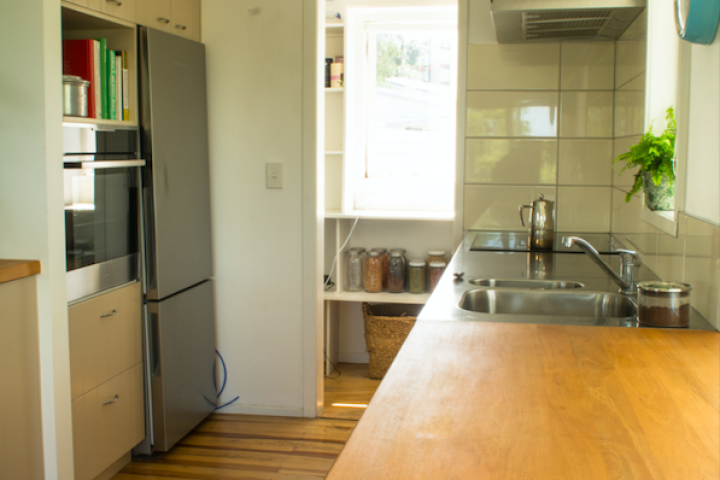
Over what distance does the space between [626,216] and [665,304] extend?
114cm

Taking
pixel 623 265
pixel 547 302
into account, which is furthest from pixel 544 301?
pixel 623 265

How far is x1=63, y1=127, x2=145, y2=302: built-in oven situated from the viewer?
1.97m

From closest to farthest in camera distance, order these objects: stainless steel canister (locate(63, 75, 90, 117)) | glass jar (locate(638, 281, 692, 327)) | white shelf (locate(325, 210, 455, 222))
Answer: glass jar (locate(638, 281, 692, 327)) < stainless steel canister (locate(63, 75, 90, 117)) < white shelf (locate(325, 210, 455, 222))

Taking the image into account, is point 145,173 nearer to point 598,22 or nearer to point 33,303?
point 33,303

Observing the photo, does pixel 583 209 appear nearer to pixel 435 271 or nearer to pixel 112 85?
pixel 435 271

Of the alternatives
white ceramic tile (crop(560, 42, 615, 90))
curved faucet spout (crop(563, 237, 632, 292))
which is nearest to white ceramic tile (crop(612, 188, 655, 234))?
curved faucet spout (crop(563, 237, 632, 292))

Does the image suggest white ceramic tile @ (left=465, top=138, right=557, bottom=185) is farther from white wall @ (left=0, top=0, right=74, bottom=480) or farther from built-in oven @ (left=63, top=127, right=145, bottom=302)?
white wall @ (left=0, top=0, right=74, bottom=480)

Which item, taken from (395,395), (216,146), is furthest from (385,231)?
(395,395)

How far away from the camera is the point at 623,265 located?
66.1 inches

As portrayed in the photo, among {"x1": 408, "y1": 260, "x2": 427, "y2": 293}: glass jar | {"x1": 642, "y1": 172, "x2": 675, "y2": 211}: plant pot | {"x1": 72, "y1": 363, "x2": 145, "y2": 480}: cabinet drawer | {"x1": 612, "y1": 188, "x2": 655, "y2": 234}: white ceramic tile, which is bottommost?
{"x1": 72, "y1": 363, "x2": 145, "y2": 480}: cabinet drawer

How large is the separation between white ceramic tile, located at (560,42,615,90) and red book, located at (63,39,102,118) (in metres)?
1.82

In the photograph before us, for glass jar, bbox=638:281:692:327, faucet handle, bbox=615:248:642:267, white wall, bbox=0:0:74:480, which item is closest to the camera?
glass jar, bbox=638:281:692:327

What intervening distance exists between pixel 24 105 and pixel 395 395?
1.55 meters

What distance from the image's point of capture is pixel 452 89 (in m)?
3.55
